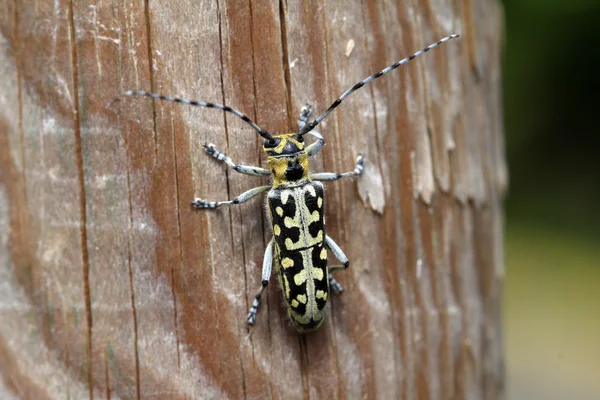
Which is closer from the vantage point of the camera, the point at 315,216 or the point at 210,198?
the point at 210,198

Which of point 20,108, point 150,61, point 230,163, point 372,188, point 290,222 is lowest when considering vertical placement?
point 290,222

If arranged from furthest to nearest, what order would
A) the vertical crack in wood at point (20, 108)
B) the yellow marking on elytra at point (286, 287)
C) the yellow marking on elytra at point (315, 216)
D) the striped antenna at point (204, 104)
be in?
the yellow marking on elytra at point (315, 216) < the yellow marking on elytra at point (286, 287) < the striped antenna at point (204, 104) < the vertical crack in wood at point (20, 108)

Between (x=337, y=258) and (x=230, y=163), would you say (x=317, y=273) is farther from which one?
(x=230, y=163)

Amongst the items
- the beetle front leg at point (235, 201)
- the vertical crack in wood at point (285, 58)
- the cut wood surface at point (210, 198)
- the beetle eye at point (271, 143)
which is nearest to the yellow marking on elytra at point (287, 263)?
the cut wood surface at point (210, 198)

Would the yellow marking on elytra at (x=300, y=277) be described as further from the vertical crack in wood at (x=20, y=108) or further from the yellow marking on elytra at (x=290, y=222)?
the vertical crack in wood at (x=20, y=108)

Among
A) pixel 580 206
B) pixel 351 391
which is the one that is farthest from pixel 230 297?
pixel 580 206

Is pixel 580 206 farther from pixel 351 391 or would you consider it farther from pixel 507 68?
pixel 351 391

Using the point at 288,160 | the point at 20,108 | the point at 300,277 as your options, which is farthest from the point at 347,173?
the point at 20,108
